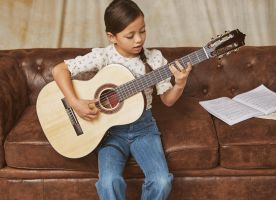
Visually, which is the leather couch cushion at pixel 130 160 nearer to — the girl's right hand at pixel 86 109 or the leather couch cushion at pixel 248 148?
the leather couch cushion at pixel 248 148

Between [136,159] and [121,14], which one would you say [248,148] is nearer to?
[136,159]

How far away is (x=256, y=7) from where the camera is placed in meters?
2.67

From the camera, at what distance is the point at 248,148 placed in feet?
6.08

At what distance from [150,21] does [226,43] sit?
3.59 feet

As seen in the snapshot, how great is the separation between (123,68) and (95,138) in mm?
323

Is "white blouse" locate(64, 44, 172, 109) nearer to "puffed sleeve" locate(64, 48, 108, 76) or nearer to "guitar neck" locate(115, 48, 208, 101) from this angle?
"puffed sleeve" locate(64, 48, 108, 76)

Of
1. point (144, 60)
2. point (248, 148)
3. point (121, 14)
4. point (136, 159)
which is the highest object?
point (121, 14)

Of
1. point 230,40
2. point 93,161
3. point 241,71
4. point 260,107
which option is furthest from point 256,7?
point 93,161

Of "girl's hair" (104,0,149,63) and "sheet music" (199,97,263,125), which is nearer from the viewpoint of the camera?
"girl's hair" (104,0,149,63)

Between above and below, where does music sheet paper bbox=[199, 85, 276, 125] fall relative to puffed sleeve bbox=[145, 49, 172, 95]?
below

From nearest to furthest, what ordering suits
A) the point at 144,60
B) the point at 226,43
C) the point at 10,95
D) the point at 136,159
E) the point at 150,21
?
1. the point at 226,43
2. the point at 136,159
3. the point at 144,60
4. the point at 10,95
5. the point at 150,21

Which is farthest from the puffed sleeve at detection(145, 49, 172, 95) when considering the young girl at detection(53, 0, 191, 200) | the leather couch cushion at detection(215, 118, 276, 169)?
the leather couch cushion at detection(215, 118, 276, 169)

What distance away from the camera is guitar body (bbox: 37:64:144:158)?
177 centimetres

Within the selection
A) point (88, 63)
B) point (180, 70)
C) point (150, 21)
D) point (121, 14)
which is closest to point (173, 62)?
point (180, 70)
